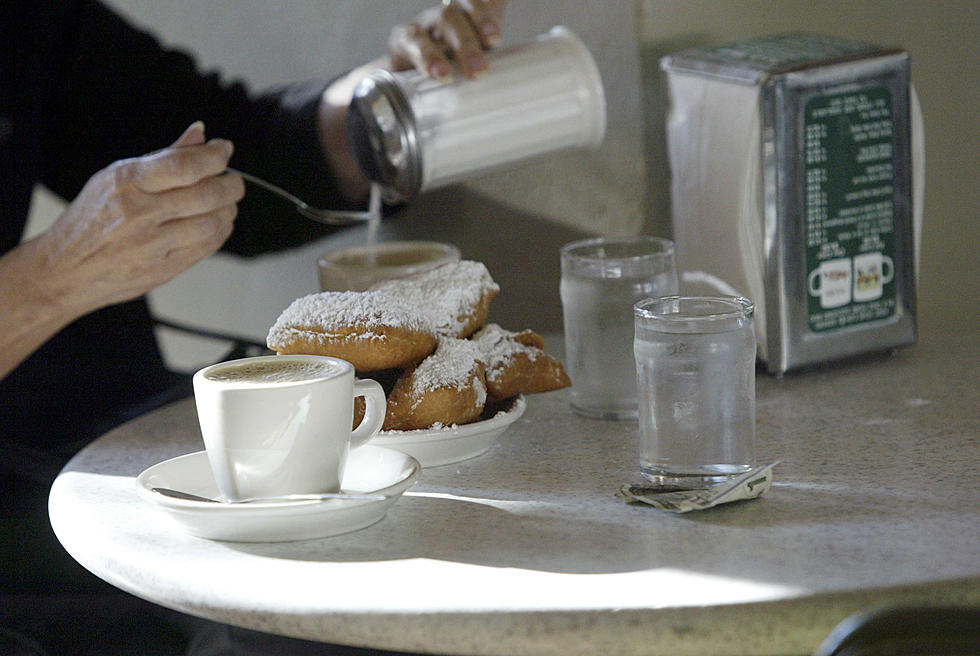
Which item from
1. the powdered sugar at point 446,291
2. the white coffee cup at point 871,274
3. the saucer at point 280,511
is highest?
the powdered sugar at point 446,291

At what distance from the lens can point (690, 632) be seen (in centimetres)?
58

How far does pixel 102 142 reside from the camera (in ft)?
5.73

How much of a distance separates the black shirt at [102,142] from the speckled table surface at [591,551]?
2.19 ft

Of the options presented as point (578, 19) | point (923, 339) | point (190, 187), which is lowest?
point (923, 339)

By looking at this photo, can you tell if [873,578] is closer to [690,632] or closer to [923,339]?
[690,632]

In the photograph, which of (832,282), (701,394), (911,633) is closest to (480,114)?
(832,282)

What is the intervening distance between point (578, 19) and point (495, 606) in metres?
0.92

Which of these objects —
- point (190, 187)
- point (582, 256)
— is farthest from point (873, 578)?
point (190, 187)

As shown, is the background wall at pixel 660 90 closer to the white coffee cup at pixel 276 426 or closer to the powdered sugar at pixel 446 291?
the powdered sugar at pixel 446 291

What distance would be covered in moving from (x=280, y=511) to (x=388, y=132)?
0.56 meters

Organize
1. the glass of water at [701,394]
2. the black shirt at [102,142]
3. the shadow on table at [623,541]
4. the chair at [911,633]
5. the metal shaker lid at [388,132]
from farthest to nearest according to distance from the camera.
A: 1. the black shirt at [102,142]
2. the metal shaker lid at [388,132]
3. the glass of water at [701,394]
4. the shadow on table at [623,541]
5. the chair at [911,633]

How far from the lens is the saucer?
690 millimetres

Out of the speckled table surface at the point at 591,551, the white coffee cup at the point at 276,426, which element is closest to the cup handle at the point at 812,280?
the speckled table surface at the point at 591,551

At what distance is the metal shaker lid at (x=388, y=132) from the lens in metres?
1.13
